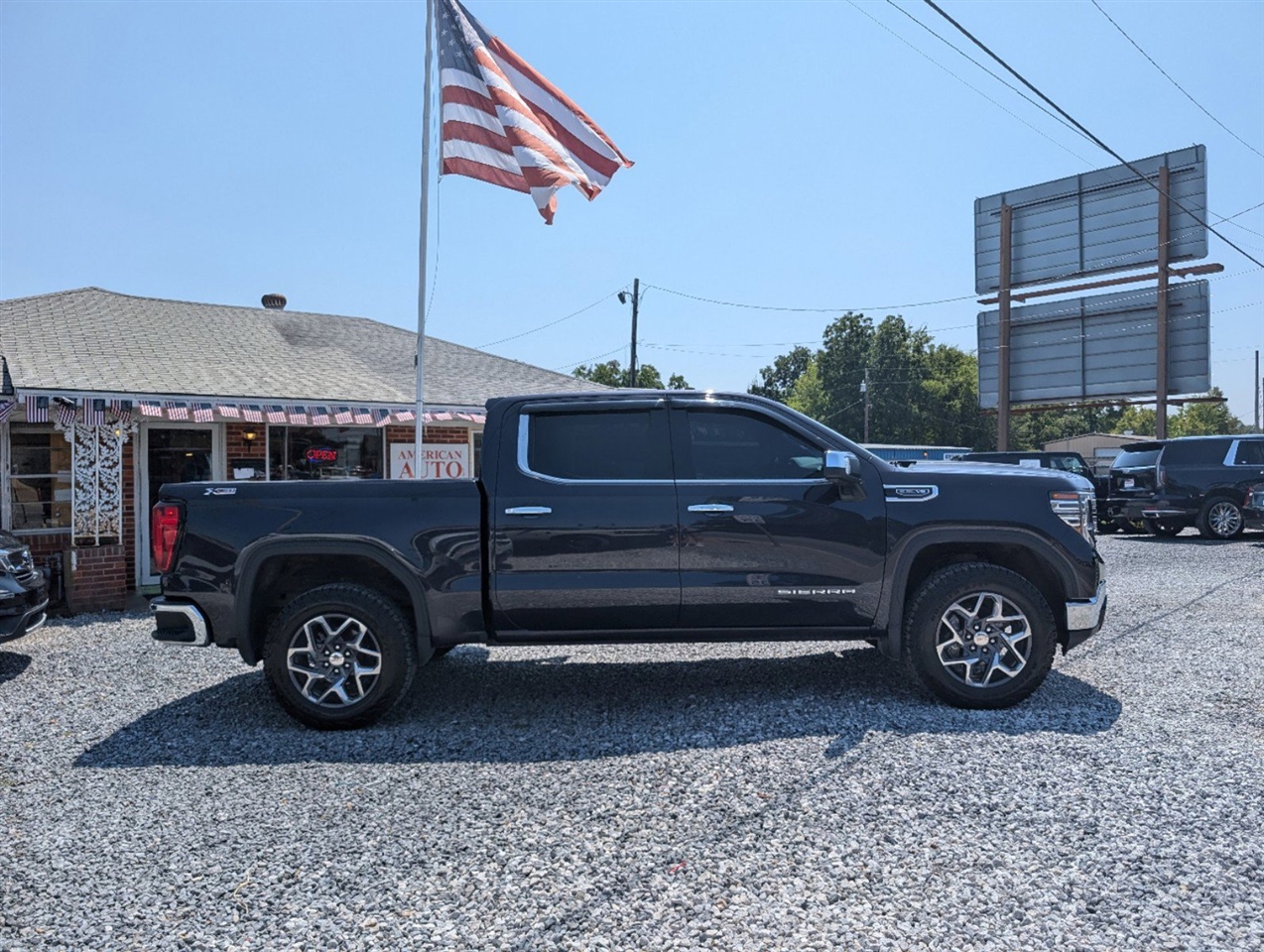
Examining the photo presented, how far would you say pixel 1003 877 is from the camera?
9.68ft

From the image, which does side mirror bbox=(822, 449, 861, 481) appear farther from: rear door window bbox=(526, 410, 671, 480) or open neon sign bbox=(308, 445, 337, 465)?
open neon sign bbox=(308, 445, 337, 465)

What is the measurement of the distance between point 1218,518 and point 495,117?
1390 cm

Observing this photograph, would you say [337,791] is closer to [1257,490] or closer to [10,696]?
[10,696]

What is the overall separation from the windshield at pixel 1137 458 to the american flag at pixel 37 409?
1690cm

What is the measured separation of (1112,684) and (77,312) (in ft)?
45.8

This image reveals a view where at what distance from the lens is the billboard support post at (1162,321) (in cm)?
2016

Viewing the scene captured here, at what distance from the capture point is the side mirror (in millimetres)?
4707

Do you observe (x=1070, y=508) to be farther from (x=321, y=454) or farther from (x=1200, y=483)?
(x=1200, y=483)

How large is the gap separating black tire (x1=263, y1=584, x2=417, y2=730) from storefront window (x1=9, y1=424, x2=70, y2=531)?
22.8 ft

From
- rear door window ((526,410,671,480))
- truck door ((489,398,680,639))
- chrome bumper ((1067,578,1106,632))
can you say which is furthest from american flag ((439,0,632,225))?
chrome bumper ((1067,578,1106,632))

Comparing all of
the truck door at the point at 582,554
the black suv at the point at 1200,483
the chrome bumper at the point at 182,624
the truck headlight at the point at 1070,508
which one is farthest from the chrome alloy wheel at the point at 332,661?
the black suv at the point at 1200,483

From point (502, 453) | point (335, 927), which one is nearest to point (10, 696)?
point (502, 453)

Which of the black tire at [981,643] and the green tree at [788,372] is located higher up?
the green tree at [788,372]

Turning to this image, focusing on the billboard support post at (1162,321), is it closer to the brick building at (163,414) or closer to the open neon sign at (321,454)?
the brick building at (163,414)
